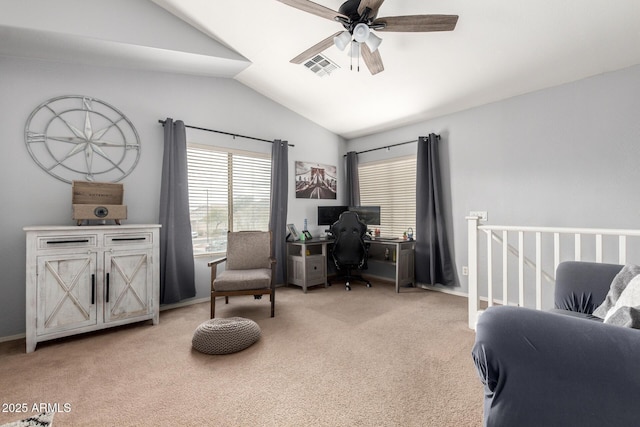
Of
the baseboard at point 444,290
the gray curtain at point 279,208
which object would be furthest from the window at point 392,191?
the gray curtain at point 279,208

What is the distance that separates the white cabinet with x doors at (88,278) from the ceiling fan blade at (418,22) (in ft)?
9.14

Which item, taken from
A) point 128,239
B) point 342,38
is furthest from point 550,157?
point 128,239

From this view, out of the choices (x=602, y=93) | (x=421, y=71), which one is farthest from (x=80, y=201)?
(x=602, y=93)

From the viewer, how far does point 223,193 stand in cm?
398

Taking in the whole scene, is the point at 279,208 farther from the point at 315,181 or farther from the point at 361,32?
the point at 361,32

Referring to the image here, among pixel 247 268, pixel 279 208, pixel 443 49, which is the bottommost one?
pixel 247 268

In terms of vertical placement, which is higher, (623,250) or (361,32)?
(361,32)

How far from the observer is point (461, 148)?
392 cm

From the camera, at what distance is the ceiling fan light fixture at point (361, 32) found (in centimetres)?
212

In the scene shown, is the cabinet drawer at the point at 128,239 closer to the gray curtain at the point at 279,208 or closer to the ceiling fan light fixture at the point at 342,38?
the gray curtain at the point at 279,208

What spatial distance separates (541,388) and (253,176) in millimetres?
3964

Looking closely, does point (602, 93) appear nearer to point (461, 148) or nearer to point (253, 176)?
point (461, 148)

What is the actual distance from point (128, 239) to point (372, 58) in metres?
2.85

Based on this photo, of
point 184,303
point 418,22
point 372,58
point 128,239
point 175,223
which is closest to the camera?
point 418,22
